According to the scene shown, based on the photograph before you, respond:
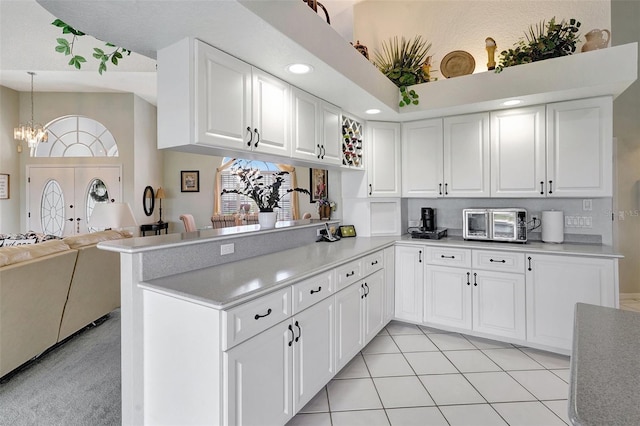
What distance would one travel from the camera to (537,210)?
333 centimetres

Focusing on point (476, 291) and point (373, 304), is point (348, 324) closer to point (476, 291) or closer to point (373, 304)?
point (373, 304)

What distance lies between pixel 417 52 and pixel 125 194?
6.00 meters

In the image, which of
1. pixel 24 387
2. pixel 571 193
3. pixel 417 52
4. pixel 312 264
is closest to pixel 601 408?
pixel 312 264

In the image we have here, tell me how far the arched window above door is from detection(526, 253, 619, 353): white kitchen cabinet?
24.0ft

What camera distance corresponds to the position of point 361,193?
365 centimetres

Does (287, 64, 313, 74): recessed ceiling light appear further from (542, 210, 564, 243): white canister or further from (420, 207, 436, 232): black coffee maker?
(542, 210, 564, 243): white canister

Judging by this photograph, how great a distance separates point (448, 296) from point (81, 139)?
739cm

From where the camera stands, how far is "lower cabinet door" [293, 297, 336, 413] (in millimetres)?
1857

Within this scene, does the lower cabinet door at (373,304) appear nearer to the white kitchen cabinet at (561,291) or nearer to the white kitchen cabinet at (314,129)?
the white kitchen cabinet at (314,129)

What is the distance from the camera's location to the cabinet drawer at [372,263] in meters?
2.74

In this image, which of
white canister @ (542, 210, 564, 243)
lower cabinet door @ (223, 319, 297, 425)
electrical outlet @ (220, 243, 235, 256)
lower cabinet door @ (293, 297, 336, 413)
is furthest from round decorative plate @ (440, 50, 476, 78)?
lower cabinet door @ (223, 319, 297, 425)

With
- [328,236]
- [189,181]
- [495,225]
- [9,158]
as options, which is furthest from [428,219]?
[9,158]

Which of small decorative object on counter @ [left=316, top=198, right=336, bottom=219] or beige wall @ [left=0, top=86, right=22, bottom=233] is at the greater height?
beige wall @ [left=0, top=86, right=22, bottom=233]

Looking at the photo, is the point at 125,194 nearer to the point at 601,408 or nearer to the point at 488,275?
the point at 488,275
